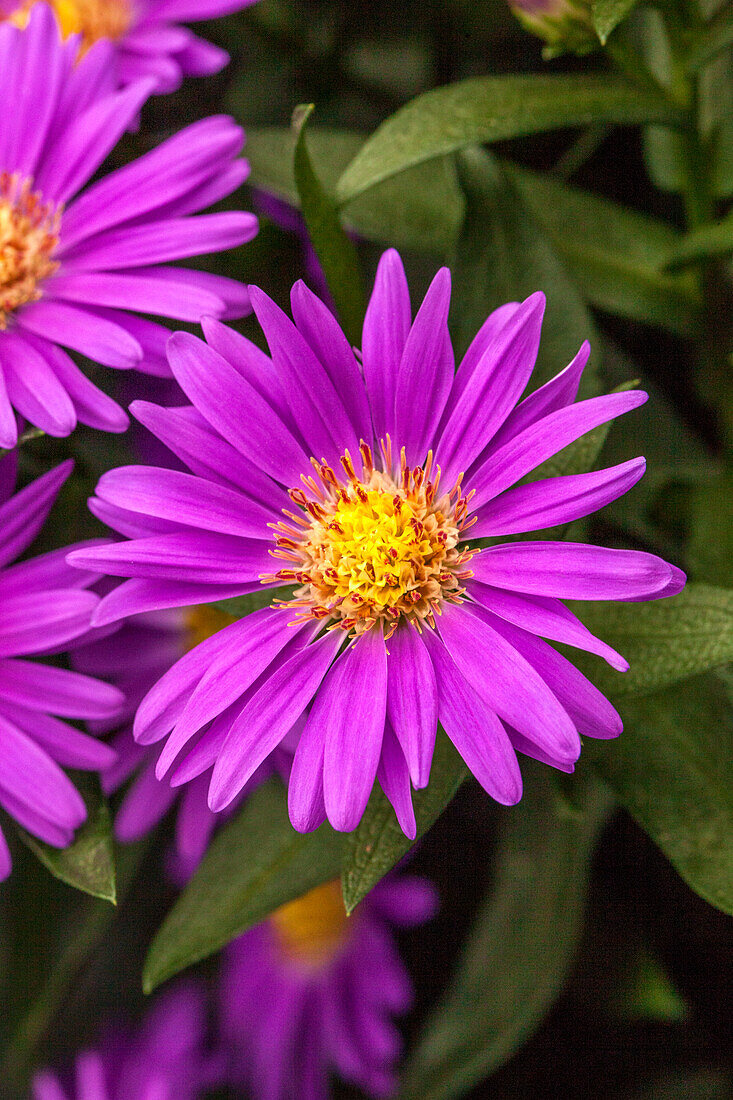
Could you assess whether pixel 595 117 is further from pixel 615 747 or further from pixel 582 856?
pixel 582 856

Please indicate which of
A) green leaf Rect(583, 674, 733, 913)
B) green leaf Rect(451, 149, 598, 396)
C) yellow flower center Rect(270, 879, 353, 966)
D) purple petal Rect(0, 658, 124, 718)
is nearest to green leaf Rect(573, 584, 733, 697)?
green leaf Rect(583, 674, 733, 913)

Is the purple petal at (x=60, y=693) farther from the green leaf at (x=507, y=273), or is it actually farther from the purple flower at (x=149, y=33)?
the purple flower at (x=149, y=33)

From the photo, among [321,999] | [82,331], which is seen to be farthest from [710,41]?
[321,999]

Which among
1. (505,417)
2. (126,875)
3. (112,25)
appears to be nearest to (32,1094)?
(126,875)

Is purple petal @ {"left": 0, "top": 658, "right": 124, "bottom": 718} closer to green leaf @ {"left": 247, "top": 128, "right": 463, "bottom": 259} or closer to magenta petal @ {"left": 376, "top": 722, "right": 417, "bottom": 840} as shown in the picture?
magenta petal @ {"left": 376, "top": 722, "right": 417, "bottom": 840}

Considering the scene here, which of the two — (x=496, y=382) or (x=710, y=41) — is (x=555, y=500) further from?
(x=710, y=41)

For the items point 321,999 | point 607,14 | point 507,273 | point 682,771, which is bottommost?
point 321,999
